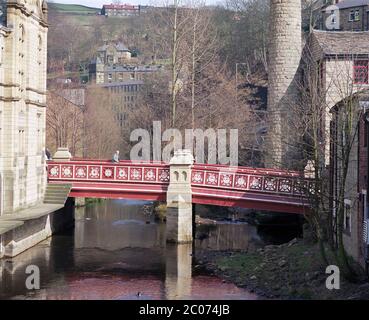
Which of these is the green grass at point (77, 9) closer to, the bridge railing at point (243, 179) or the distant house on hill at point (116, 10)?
the distant house on hill at point (116, 10)

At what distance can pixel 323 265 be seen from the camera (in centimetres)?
2206

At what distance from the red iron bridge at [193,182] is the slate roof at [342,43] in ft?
26.6

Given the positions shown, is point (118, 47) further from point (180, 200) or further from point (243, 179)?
point (243, 179)

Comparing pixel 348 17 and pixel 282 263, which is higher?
pixel 348 17

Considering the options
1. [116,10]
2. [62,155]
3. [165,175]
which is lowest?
[165,175]

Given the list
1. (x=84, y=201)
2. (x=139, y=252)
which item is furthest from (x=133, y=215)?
Answer: (x=139, y=252)

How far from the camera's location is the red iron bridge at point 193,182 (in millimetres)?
31516

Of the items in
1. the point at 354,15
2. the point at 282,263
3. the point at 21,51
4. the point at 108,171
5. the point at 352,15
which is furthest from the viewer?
the point at 352,15

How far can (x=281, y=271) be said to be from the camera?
77.5 ft

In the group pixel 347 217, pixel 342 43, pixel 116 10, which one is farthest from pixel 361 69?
pixel 116 10

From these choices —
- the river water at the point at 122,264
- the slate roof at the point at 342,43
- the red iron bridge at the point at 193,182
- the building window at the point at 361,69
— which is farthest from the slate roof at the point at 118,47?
the red iron bridge at the point at 193,182

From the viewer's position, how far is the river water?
75.2ft

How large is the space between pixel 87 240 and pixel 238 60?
136 ft

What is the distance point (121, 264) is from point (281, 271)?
24.5 feet
